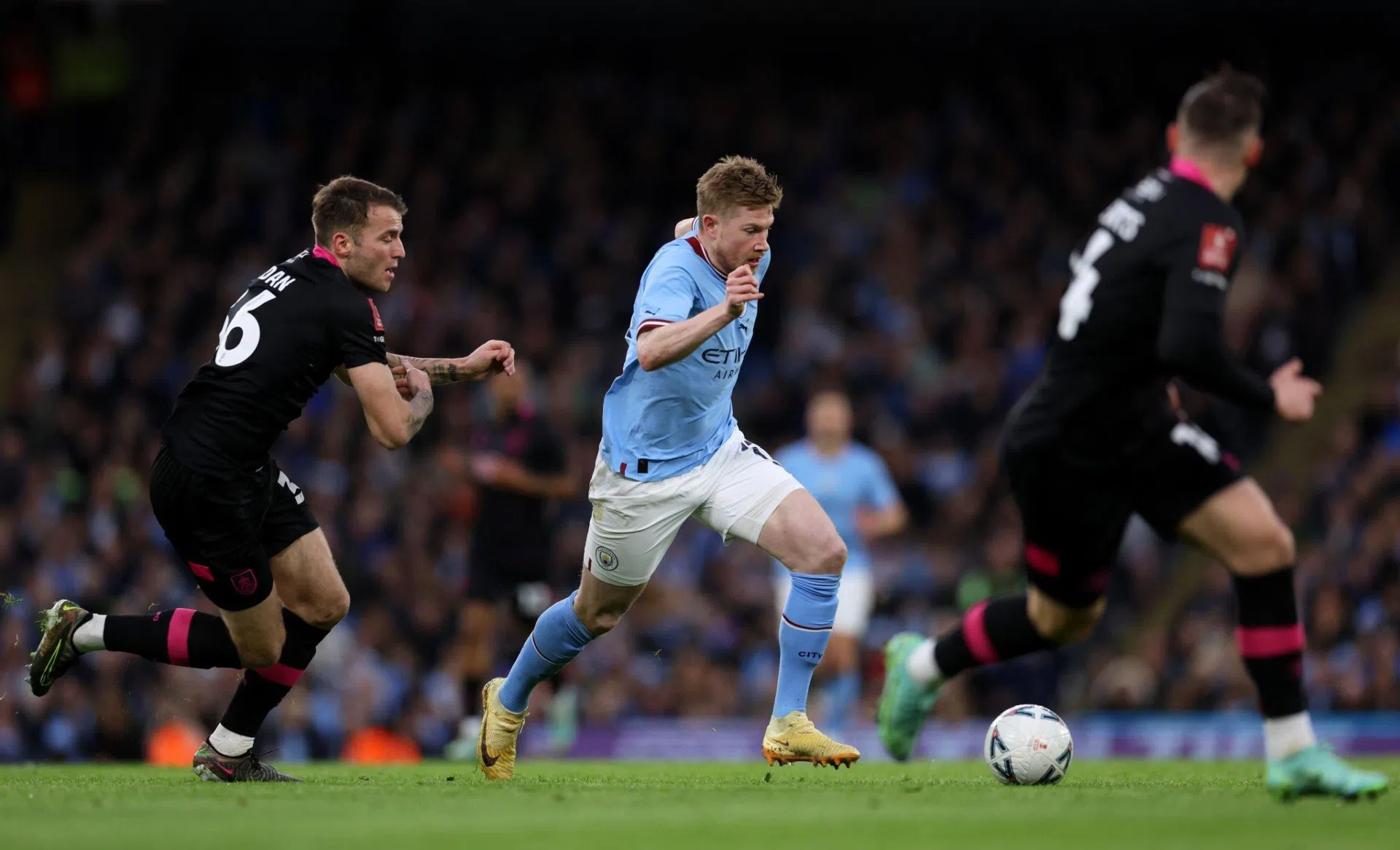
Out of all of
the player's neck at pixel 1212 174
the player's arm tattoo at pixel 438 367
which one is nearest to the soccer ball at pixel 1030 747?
the player's neck at pixel 1212 174

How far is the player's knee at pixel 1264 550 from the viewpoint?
569cm

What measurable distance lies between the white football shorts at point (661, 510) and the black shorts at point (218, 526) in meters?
1.41

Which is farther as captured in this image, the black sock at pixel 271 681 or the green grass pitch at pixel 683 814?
the black sock at pixel 271 681

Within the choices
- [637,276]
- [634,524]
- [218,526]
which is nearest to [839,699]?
[634,524]

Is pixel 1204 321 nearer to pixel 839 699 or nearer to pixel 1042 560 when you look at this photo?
pixel 1042 560

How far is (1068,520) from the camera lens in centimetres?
611

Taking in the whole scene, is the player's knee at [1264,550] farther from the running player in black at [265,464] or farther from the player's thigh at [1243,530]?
the running player in black at [265,464]

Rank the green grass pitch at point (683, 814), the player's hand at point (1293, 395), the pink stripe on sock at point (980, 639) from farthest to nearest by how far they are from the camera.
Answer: the pink stripe on sock at point (980, 639)
the player's hand at point (1293, 395)
the green grass pitch at point (683, 814)

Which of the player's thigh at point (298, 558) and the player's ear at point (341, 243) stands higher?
the player's ear at point (341, 243)

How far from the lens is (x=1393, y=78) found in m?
20.8

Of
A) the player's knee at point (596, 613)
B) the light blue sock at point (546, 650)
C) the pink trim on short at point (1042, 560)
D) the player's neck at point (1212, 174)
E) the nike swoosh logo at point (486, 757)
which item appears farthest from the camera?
the nike swoosh logo at point (486, 757)

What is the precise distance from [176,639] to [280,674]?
0.47 m

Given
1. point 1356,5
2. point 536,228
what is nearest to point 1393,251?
point 1356,5

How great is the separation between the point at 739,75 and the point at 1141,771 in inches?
629
